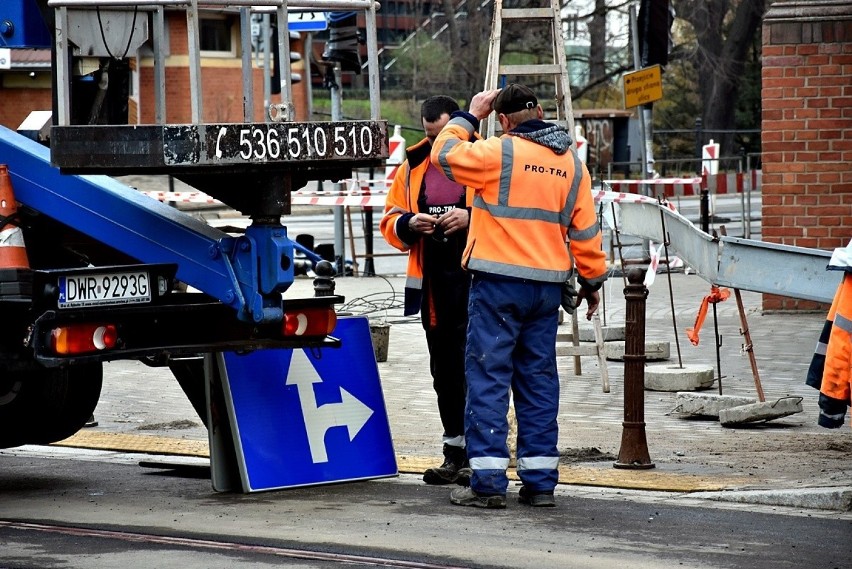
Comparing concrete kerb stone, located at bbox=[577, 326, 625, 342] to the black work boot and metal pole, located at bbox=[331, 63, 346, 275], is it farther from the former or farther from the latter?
metal pole, located at bbox=[331, 63, 346, 275]

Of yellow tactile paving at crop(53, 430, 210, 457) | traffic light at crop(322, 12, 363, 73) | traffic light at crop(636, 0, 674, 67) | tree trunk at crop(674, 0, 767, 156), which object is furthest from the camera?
tree trunk at crop(674, 0, 767, 156)

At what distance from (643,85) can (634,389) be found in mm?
10247

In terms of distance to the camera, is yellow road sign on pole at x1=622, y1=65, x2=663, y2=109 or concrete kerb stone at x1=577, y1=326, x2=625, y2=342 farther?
yellow road sign on pole at x1=622, y1=65, x2=663, y2=109

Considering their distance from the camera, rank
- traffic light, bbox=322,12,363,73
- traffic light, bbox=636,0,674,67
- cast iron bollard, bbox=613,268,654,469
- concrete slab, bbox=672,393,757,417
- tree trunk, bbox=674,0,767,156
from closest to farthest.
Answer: cast iron bollard, bbox=613,268,654,469, concrete slab, bbox=672,393,757,417, traffic light, bbox=322,12,363,73, traffic light, bbox=636,0,674,67, tree trunk, bbox=674,0,767,156

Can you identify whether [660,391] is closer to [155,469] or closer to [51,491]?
[155,469]

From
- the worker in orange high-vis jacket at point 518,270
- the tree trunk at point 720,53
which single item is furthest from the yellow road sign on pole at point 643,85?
the tree trunk at point 720,53

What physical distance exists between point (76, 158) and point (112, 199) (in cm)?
51

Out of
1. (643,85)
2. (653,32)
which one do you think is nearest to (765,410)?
(643,85)

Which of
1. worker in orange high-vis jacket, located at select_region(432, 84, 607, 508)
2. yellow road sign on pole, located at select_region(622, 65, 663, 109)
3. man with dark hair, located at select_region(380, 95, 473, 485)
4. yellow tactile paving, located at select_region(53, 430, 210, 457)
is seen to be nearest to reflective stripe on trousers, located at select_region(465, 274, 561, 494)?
worker in orange high-vis jacket, located at select_region(432, 84, 607, 508)

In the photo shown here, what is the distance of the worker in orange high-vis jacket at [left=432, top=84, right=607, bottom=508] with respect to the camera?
286 inches

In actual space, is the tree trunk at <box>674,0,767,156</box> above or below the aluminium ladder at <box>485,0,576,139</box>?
above

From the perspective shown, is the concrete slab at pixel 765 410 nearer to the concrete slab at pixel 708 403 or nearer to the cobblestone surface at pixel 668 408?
the cobblestone surface at pixel 668 408

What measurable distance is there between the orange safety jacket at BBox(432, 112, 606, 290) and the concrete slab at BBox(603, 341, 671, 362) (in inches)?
199

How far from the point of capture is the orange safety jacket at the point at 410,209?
26.3 ft
